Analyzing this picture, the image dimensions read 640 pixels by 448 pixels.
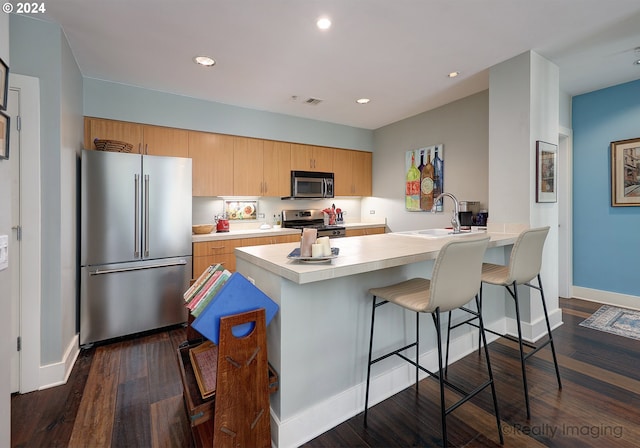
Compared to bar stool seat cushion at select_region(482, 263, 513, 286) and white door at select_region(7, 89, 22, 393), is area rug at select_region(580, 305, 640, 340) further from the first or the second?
white door at select_region(7, 89, 22, 393)

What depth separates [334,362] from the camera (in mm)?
1720

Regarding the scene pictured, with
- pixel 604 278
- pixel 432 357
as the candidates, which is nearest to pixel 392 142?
pixel 604 278

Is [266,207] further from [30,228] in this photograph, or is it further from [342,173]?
[30,228]

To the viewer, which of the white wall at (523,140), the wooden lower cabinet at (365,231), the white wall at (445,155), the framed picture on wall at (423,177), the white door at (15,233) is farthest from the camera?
the wooden lower cabinet at (365,231)

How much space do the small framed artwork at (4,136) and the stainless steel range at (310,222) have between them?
3368mm

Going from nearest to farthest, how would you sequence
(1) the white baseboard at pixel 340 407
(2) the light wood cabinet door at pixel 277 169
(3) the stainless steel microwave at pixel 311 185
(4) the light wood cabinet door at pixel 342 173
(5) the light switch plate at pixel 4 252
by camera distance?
(5) the light switch plate at pixel 4 252 < (1) the white baseboard at pixel 340 407 < (2) the light wood cabinet door at pixel 277 169 < (3) the stainless steel microwave at pixel 311 185 < (4) the light wood cabinet door at pixel 342 173

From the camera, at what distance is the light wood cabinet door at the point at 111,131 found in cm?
310

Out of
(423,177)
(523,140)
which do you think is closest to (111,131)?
(423,177)

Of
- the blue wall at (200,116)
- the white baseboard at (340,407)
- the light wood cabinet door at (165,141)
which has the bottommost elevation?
the white baseboard at (340,407)

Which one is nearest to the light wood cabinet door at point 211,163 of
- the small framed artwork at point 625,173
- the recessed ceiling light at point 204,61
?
the recessed ceiling light at point 204,61

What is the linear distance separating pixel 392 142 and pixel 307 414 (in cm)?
422

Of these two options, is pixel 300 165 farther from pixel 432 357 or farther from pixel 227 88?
pixel 432 357

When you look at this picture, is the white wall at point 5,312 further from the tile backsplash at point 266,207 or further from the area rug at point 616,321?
the area rug at point 616,321

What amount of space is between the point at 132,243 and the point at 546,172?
157 inches
